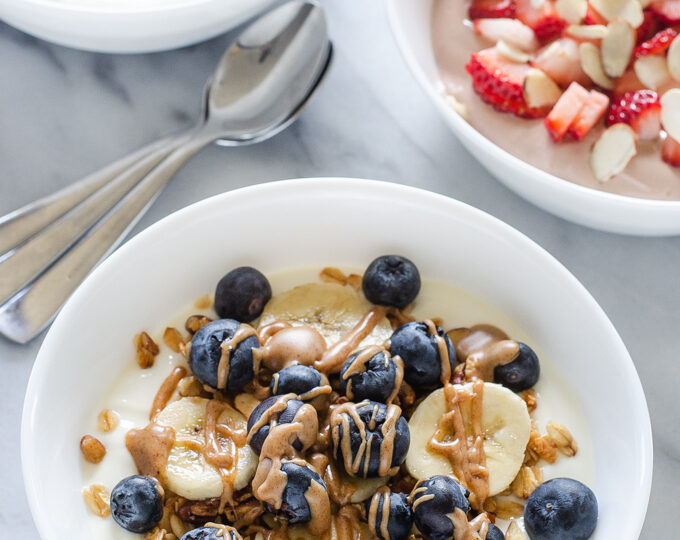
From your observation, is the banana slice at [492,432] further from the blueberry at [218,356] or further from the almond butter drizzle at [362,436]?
the blueberry at [218,356]

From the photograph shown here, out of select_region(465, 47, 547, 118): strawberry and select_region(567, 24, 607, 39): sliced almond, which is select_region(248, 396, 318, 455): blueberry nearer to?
select_region(465, 47, 547, 118): strawberry

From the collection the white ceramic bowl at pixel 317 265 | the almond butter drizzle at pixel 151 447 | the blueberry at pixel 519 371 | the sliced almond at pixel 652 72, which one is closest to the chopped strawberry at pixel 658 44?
the sliced almond at pixel 652 72

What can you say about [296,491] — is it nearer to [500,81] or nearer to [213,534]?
[213,534]

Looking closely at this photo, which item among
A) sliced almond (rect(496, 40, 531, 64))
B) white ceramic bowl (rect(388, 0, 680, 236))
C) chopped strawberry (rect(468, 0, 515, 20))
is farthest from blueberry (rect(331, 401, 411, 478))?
chopped strawberry (rect(468, 0, 515, 20))

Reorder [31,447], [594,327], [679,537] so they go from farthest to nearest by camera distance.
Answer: [679,537] < [594,327] < [31,447]

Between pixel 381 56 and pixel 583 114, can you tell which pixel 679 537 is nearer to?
pixel 583 114

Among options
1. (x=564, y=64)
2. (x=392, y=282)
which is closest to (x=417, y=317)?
(x=392, y=282)

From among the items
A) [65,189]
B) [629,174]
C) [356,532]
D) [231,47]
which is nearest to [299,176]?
[231,47]
